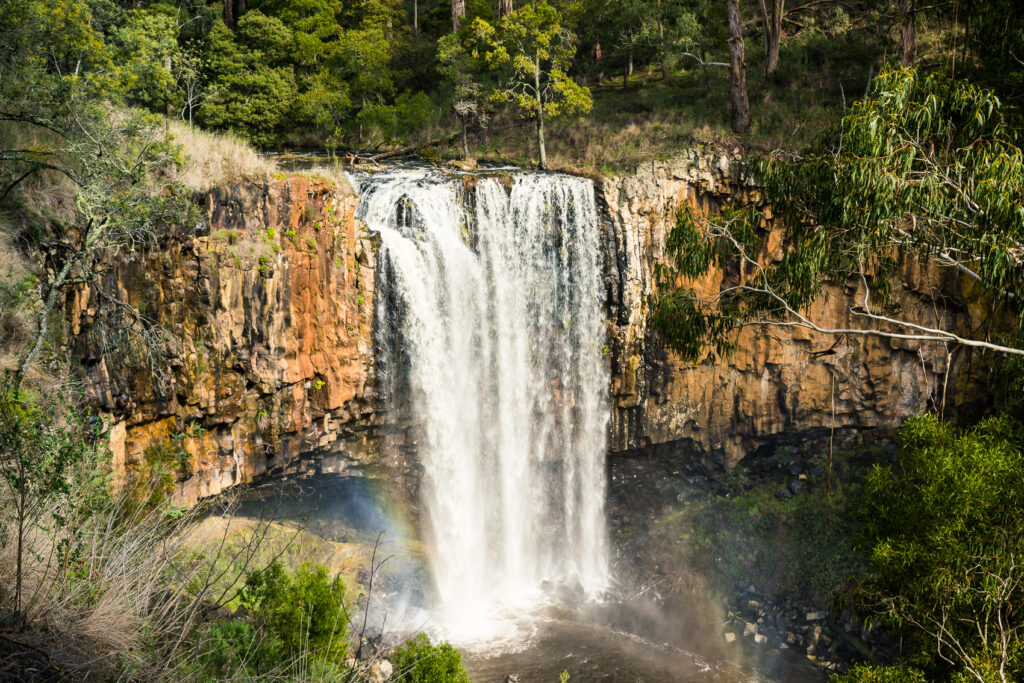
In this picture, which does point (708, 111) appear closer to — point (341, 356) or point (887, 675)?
point (341, 356)

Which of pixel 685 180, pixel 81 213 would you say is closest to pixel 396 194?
pixel 81 213

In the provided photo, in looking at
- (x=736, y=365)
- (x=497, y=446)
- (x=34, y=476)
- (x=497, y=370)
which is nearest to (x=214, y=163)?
(x=497, y=370)

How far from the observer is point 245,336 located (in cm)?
1327

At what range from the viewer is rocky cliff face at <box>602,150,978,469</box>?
669 inches

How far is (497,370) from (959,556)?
9.72m

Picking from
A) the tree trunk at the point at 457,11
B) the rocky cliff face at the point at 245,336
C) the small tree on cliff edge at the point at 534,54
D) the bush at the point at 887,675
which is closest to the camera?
the bush at the point at 887,675

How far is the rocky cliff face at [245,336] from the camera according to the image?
40.6ft

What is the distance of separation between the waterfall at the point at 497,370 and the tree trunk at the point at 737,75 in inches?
244

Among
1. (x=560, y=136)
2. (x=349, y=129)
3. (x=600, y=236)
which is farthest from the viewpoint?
(x=349, y=129)

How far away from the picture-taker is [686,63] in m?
26.3

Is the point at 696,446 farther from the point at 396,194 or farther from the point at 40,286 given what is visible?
the point at 40,286

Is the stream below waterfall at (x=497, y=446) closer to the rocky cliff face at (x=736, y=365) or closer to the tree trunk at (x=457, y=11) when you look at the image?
the rocky cliff face at (x=736, y=365)

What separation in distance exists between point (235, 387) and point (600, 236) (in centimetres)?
911

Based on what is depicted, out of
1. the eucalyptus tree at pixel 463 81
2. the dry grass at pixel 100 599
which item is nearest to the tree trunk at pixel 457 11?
the eucalyptus tree at pixel 463 81
